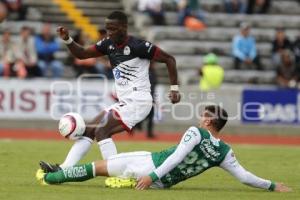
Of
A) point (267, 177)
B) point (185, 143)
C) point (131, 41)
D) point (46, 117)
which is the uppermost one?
point (131, 41)

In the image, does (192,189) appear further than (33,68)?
No

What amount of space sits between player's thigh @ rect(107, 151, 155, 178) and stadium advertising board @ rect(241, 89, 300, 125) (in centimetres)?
1419

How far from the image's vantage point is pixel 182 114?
25.2 m

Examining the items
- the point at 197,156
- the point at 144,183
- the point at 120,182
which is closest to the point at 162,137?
the point at 120,182

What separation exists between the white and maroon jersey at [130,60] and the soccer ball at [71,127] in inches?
27.4

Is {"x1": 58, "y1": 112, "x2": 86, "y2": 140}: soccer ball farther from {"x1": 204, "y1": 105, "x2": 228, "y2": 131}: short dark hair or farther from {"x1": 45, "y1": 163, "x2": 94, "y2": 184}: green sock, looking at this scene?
{"x1": 204, "y1": 105, "x2": 228, "y2": 131}: short dark hair

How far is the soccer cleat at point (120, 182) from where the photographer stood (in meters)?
11.8

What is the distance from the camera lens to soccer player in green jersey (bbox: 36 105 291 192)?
11.4 metres

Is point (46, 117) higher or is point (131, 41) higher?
point (131, 41)

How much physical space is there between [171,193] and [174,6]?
19.8m

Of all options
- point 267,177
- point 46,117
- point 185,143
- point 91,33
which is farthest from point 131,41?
point 91,33

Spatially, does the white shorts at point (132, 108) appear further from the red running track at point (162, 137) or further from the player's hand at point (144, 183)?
the red running track at point (162, 137)

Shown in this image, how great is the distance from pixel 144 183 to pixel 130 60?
195 centimetres

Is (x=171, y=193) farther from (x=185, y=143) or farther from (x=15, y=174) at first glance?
(x=15, y=174)
